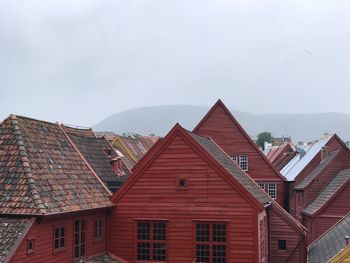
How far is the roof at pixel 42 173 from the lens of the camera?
2350 cm

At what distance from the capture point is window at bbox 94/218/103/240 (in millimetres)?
29427

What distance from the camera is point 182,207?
100.0 feet

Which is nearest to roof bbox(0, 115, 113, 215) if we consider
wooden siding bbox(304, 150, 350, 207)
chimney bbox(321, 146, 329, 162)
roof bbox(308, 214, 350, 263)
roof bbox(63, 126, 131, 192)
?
roof bbox(63, 126, 131, 192)

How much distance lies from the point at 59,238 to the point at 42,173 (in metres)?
3.22

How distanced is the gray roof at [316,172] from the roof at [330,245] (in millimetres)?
15636

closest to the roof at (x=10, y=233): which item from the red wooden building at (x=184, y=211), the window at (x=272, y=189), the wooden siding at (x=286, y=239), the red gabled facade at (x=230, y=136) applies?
the red wooden building at (x=184, y=211)

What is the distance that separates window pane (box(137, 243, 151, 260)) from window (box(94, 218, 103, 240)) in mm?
2373

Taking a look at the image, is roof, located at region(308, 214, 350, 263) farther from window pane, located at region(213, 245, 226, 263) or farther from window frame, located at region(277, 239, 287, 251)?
window frame, located at region(277, 239, 287, 251)

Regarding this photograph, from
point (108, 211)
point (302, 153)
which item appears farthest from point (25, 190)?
point (302, 153)

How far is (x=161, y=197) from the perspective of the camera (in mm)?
30797

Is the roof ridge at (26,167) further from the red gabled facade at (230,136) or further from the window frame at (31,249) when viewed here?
the red gabled facade at (230,136)

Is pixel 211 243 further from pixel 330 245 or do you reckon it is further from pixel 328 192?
pixel 328 192

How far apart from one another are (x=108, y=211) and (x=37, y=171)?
668 centimetres

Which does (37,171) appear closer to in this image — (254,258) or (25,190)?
(25,190)
